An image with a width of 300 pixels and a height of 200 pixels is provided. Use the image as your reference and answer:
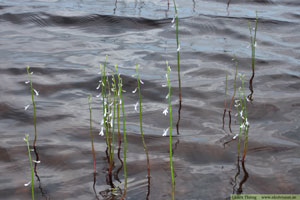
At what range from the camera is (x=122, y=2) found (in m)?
7.84

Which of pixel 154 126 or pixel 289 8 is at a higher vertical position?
pixel 289 8

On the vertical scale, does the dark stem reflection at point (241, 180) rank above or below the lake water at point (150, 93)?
below

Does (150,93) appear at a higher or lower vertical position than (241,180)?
higher

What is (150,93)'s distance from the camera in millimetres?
Answer: 4629

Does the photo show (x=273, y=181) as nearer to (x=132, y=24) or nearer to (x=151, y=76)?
(x=151, y=76)

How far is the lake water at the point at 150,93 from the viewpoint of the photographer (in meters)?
3.17

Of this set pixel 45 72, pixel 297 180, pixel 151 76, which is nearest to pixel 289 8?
pixel 151 76

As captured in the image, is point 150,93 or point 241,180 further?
point 150,93

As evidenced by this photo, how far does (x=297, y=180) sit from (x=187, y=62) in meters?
2.50

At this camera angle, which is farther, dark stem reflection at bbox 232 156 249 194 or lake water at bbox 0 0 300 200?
lake water at bbox 0 0 300 200

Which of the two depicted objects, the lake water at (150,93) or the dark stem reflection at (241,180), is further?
the lake water at (150,93)

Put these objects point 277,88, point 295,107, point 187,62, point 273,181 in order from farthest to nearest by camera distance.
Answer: point 187,62, point 277,88, point 295,107, point 273,181

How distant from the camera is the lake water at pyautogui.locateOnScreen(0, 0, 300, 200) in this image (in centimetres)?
317

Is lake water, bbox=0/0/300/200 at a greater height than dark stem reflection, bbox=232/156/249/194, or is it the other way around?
lake water, bbox=0/0/300/200
